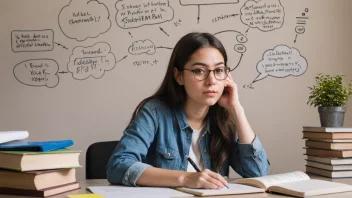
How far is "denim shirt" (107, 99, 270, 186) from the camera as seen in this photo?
1771 mm

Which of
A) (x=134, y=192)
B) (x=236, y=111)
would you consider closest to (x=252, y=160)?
(x=236, y=111)

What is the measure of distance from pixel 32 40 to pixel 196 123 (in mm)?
1447

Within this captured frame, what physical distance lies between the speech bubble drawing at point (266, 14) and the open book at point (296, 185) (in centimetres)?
153

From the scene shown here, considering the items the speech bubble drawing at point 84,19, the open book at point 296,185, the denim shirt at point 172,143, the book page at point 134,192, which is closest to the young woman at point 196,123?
the denim shirt at point 172,143

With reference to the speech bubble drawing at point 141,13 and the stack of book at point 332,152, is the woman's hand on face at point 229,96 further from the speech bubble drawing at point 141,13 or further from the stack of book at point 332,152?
the speech bubble drawing at point 141,13

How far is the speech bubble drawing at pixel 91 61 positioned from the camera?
2896mm

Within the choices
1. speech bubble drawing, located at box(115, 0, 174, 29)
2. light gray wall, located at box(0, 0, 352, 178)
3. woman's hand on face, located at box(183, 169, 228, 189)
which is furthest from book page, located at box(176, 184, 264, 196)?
speech bubble drawing, located at box(115, 0, 174, 29)

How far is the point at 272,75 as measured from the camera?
9.62 feet

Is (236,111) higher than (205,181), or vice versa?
(236,111)

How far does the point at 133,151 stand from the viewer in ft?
5.43

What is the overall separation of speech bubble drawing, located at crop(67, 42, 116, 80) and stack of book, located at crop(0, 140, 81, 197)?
4.75ft

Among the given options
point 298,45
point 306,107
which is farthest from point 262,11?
point 306,107

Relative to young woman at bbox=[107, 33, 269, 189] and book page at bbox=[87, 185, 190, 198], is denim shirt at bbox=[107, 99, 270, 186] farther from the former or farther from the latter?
book page at bbox=[87, 185, 190, 198]

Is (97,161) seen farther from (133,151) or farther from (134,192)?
(134,192)
